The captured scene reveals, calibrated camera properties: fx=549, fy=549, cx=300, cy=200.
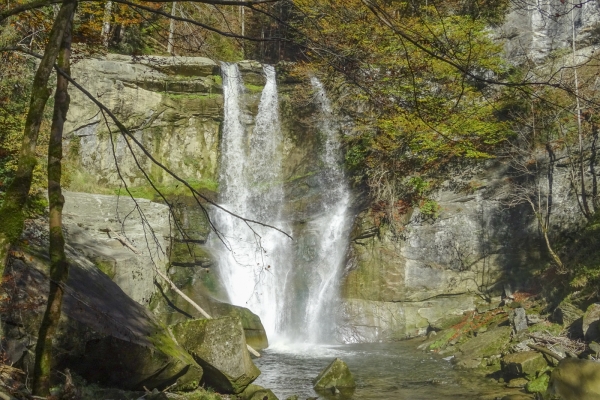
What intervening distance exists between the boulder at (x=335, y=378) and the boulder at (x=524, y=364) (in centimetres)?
284

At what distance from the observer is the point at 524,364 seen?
9586 mm

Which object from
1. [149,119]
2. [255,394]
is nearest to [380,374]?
[255,394]

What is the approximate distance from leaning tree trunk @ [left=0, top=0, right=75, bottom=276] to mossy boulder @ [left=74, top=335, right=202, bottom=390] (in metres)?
2.56

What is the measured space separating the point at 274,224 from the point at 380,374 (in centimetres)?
808

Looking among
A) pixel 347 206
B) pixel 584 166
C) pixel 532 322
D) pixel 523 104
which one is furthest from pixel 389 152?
pixel 532 322

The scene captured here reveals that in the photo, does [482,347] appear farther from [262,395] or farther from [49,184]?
[49,184]

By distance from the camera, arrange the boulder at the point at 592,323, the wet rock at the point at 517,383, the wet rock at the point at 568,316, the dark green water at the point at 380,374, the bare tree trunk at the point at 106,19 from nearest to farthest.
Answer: the dark green water at the point at 380,374, the wet rock at the point at 517,383, the boulder at the point at 592,323, the wet rock at the point at 568,316, the bare tree trunk at the point at 106,19

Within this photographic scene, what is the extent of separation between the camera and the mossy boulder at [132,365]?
585cm

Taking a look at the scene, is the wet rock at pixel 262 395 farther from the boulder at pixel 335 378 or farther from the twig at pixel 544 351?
the twig at pixel 544 351

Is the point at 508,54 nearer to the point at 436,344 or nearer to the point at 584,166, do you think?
the point at 584,166

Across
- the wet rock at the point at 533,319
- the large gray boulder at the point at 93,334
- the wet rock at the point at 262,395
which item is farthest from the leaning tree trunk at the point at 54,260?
the wet rock at the point at 533,319

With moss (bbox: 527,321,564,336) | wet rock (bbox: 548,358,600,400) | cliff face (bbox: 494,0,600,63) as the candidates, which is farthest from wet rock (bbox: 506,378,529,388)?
cliff face (bbox: 494,0,600,63)

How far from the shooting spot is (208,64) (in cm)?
1983

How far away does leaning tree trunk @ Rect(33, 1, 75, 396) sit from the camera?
334 centimetres
